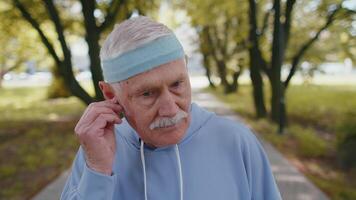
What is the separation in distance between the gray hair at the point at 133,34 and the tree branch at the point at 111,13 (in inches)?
338

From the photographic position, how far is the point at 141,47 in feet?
5.08

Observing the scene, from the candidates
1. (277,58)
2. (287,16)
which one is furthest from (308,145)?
(287,16)

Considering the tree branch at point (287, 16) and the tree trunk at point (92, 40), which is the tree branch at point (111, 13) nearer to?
the tree trunk at point (92, 40)

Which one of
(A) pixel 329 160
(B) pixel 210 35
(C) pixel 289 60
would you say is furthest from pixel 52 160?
(B) pixel 210 35

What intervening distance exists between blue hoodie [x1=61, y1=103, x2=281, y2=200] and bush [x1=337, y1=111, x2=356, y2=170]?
7.87 meters

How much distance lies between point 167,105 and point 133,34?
0.84 ft

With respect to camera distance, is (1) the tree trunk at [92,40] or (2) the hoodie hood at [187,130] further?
(1) the tree trunk at [92,40]

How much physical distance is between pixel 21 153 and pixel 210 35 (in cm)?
1800

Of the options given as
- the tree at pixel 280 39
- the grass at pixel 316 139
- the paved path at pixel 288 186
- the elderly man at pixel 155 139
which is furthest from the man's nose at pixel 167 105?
the tree at pixel 280 39

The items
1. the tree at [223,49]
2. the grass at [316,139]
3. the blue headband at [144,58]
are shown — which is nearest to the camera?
the blue headband at [144,58]

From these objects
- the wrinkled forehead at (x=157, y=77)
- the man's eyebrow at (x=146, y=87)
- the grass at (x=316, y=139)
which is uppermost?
the wrinkled forehead at (x=157, y=77)

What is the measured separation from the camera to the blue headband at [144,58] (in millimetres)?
1539

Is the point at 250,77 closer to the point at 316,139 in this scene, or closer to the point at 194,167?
the point at 316,139

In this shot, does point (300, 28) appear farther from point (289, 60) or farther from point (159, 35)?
point (159, 35)
